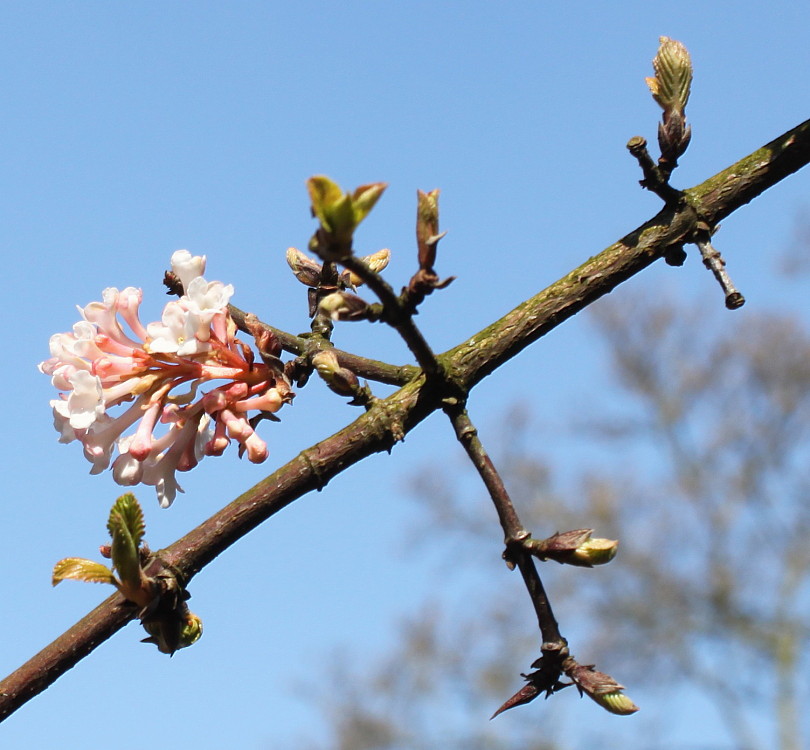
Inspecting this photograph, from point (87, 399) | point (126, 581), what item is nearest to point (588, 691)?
point (126, 581)

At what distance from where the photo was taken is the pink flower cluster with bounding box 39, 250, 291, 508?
5.12 ft

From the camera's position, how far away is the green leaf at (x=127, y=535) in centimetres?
124

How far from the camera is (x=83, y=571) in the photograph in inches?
51.6

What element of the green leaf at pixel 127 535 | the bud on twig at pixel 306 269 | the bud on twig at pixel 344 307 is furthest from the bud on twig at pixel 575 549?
the bud on twig at pixel 306 269

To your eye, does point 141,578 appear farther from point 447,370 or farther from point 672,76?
point 672,76

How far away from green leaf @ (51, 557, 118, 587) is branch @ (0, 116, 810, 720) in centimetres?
5

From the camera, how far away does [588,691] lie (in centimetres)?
132

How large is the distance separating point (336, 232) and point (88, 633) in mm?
Answer: 679

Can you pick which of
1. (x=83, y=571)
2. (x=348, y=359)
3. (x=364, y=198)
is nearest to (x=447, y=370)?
(x=348, y=359)

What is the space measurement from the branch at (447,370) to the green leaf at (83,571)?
1.9 inches

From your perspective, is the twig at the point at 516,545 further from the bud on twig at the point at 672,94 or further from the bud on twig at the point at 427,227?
the bud on twig at the point at 672,94

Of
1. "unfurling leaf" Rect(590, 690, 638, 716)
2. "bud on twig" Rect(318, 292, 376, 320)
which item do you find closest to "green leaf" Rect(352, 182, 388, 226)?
"bud on twig" Rect(318, 292, 376, 320)

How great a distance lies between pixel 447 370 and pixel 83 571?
0.57 meters

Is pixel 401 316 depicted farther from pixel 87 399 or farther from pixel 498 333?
pixel 87 399
